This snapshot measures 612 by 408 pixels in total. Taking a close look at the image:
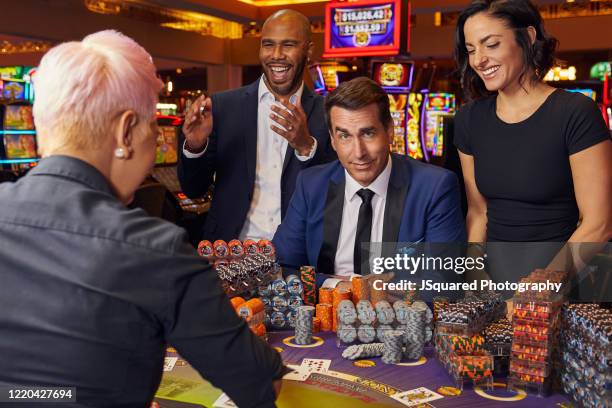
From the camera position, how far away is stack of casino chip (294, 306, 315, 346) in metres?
1.67

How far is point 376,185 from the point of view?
220 centimetres

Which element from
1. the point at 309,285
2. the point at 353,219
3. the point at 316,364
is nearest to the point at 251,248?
the point at 309,285

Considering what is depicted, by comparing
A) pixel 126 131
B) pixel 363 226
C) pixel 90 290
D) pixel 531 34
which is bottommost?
pixel 363 226

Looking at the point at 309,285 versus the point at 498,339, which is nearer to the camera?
the point at 498,339

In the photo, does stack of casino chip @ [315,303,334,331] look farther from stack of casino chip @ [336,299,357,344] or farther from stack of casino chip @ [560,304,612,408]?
stack of casino chip @ [560,304,612,408]

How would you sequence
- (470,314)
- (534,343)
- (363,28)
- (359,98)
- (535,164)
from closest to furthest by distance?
(534,343) → (470,314) → (535,164) → (359,98) → (363,28)

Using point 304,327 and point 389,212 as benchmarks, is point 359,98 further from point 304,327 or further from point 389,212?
point 304,327

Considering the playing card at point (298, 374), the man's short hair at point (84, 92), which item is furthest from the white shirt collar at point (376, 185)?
the man's short hair at point (84, 92)

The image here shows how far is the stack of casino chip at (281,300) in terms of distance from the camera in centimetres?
179

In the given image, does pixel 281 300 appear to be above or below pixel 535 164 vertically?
below

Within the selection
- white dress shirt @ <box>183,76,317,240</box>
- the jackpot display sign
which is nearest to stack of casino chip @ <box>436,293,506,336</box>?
white dress shirt @ <box>183,76,317,240</box>

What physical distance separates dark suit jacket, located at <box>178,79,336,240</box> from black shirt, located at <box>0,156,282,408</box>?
1767 millimetres

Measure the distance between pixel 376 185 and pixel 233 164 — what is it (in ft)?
2.62

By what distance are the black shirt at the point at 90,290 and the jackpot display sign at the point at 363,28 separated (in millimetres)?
6751
